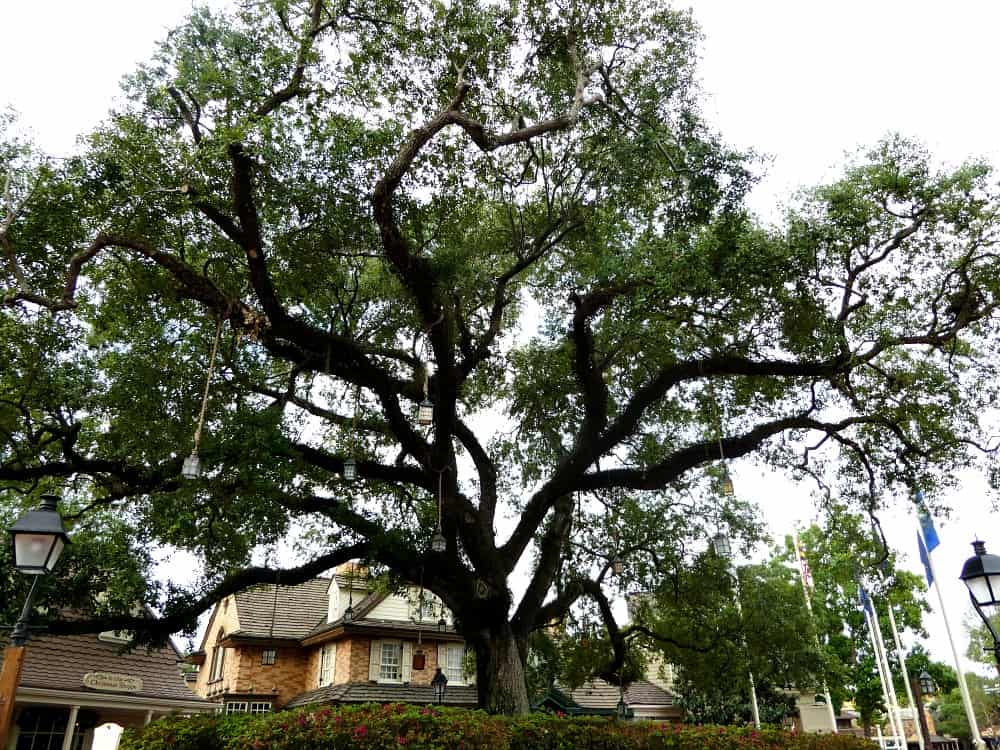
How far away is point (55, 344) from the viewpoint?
10.5 meters

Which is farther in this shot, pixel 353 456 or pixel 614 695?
pixel 614 695

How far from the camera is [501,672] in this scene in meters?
11.6

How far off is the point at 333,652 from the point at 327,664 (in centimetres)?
62

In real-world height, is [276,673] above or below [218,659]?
below

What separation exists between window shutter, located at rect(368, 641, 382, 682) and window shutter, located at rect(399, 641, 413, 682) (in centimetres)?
93

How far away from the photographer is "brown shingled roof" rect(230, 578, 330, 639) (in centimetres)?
2458

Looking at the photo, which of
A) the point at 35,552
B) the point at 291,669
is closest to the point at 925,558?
the point at 291,669

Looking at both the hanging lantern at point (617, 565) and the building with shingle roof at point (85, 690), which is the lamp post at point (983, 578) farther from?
the building with shingle roof at point (85, 690)

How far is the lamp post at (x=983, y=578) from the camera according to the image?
7.64 m

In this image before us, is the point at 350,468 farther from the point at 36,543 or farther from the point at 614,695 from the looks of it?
the point at 614,695

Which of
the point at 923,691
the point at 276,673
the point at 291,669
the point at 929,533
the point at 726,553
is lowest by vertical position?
the point at 923,691

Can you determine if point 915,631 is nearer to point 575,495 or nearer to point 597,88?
point 575,495

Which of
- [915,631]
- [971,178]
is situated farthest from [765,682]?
[971,178]

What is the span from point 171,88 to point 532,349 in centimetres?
827
